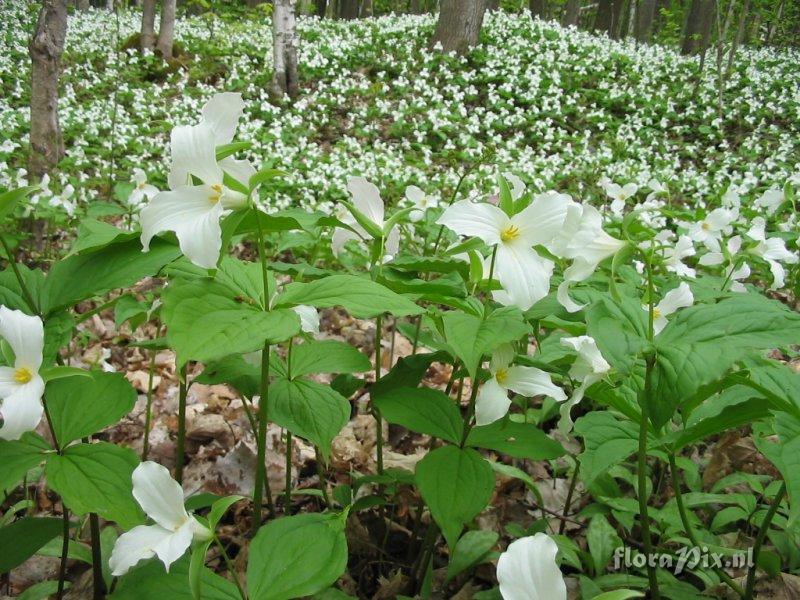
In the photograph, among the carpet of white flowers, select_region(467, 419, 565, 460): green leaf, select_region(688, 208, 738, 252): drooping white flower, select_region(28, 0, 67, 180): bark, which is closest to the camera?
select_region(467, 419, 565, 460): green leaf

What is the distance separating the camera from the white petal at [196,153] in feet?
3.45

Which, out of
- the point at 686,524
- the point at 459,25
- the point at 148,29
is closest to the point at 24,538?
the point at 686,524

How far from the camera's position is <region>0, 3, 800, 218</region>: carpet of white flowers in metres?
7.48

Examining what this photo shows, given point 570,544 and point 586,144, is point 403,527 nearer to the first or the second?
point 570,544

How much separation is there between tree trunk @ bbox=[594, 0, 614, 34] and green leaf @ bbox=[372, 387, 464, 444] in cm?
2355

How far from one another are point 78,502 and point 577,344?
1089mm

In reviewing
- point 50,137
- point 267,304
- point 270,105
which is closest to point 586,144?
point 270,105

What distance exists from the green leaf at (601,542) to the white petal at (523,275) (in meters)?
0.82

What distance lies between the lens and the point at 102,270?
4.21 feet

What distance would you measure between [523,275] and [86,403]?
1023mm

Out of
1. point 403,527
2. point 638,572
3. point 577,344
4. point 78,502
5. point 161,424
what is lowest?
point 161,424

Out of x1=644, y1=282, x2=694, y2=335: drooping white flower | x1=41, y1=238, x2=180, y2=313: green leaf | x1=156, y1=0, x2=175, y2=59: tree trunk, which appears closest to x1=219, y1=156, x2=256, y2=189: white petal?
x1=41, y1=238, x2=180, y2=313: green leaf

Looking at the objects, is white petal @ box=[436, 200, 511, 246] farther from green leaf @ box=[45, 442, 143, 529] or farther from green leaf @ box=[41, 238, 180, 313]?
green leaf @ box=[45, 442, 143, 529]

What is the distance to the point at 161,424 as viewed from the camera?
8.66ft
